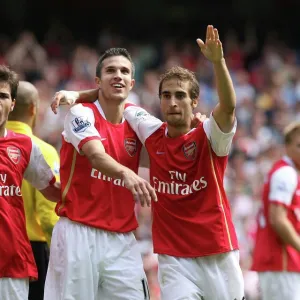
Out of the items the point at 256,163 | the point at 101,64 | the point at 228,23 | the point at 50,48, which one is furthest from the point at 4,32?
the point at 101,64

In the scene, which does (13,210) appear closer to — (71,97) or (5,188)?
(5,188)

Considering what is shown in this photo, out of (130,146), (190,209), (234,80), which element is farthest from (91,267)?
(234,80)

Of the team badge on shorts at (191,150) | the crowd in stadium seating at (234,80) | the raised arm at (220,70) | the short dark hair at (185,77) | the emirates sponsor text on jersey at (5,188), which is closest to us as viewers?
the raised arm at (220,70)

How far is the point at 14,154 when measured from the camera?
7152 mm

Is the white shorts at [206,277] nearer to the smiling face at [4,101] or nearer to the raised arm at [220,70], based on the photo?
the raised arm at [220,70]

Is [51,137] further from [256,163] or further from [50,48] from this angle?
[50,48]

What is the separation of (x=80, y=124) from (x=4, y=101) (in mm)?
594

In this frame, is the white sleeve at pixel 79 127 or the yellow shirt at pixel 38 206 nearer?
the white sleeve at pixel 79 127

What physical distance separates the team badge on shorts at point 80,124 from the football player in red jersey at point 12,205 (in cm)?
44

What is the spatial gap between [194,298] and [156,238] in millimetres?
567

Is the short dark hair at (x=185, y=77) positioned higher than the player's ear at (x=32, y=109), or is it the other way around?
the player's ear at (x=32, y=109)

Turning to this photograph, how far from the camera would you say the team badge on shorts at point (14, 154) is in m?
7.11

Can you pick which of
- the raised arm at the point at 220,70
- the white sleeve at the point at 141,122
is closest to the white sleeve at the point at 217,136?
the raised arm at the point at 220,70

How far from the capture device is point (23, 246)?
23.2 ft
